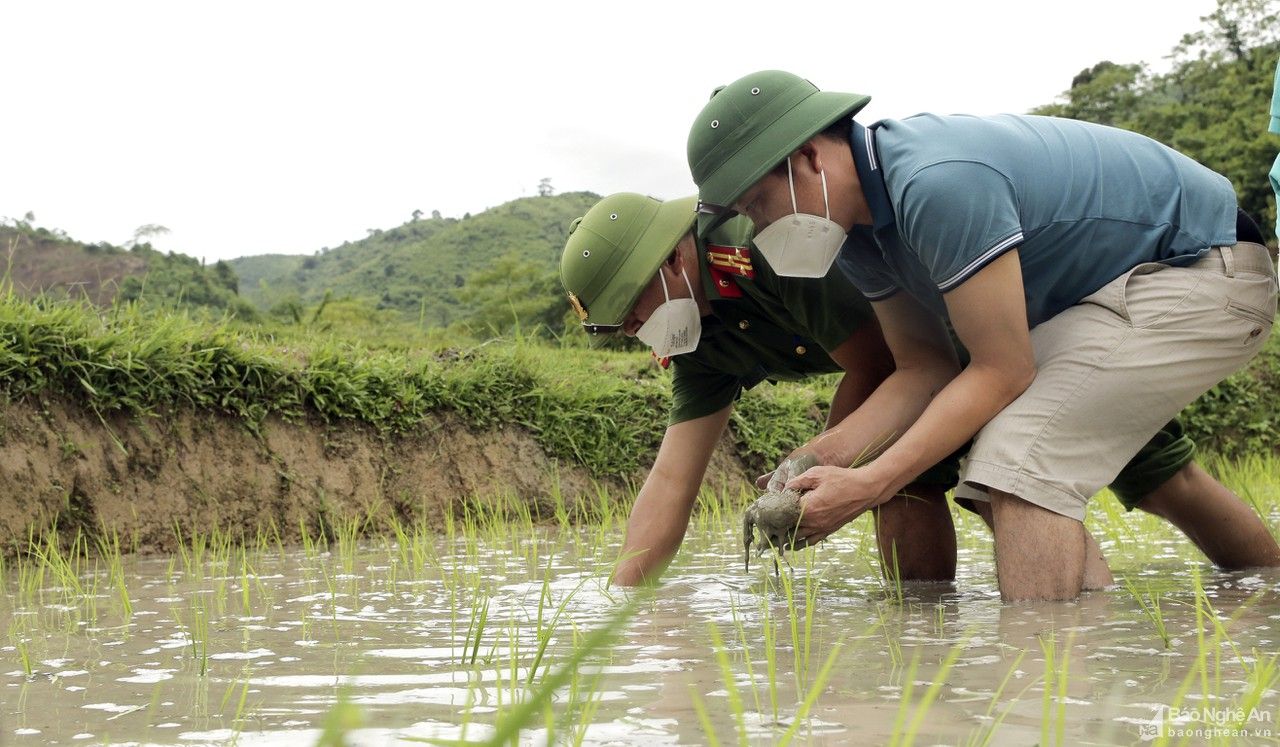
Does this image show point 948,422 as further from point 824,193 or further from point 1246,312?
point 1246,312

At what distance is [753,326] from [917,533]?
80 cm

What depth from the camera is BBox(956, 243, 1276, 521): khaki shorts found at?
2.65 metres

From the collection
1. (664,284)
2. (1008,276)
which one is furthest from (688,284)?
(1008,276)

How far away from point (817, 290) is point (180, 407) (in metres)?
3.30

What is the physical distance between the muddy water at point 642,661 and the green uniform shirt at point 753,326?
2.01 feet

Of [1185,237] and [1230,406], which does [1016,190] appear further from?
[1230,406]

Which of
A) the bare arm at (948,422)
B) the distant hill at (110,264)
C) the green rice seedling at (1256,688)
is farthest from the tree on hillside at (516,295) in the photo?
the green rice seedling at (1256,688)

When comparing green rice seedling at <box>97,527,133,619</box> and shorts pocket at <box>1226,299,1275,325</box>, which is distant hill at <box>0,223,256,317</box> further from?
shorts pocket at <box>1226,299,1275,325</box>

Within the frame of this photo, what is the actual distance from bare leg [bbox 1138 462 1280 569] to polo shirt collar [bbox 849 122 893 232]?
121 centimetres

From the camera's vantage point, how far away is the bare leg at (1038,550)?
8.73 ft

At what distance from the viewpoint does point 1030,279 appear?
2.77 metres

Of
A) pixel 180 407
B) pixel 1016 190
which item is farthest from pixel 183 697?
pixel 180 407

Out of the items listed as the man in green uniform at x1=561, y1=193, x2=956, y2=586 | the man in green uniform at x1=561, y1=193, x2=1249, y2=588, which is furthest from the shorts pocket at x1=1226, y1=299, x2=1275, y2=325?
the man in green uniform at x1=561, y1=193, x2=956, y2=586

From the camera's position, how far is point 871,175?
2.61 m
